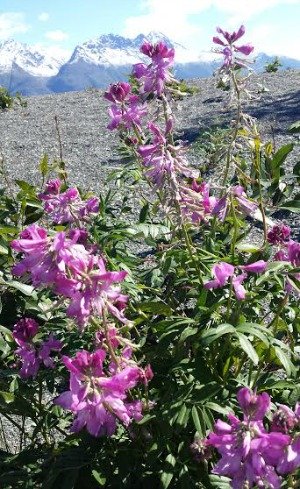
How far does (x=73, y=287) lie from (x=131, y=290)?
623 mm

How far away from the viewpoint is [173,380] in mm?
2070

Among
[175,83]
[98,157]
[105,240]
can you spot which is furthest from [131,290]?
[98,157]

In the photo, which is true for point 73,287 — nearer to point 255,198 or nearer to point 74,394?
point 74,394

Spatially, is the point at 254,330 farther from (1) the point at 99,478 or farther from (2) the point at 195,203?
(1) the point at 99,478

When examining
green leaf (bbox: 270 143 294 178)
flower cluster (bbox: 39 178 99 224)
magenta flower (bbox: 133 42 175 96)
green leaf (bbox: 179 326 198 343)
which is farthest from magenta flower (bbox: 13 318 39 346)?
green leaf (bbox: 270 143 294 178)

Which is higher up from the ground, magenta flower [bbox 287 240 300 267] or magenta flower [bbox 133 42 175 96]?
magenta flower [bbox 133 42 175 96]

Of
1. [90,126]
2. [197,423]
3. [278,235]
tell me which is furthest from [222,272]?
[90,126]

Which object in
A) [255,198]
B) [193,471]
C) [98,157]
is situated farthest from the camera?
[98,157]

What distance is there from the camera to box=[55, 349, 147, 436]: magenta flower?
56.8 inches

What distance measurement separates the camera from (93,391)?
1.46 m

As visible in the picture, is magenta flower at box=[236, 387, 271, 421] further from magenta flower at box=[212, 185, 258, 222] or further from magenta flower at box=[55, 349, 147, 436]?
magenta flower at box=[212, 185, 258, 222]

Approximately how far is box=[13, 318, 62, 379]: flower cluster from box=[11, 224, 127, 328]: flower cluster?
0.65 metres

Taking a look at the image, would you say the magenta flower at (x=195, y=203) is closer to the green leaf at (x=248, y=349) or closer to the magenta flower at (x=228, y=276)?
the magenta flower at (x=228, y=276)

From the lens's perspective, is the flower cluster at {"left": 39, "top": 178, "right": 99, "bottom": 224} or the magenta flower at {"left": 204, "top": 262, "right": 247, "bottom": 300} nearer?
the magenta flower at {"left": 204, "top": 262, "right": 247, "bottom": 300}
